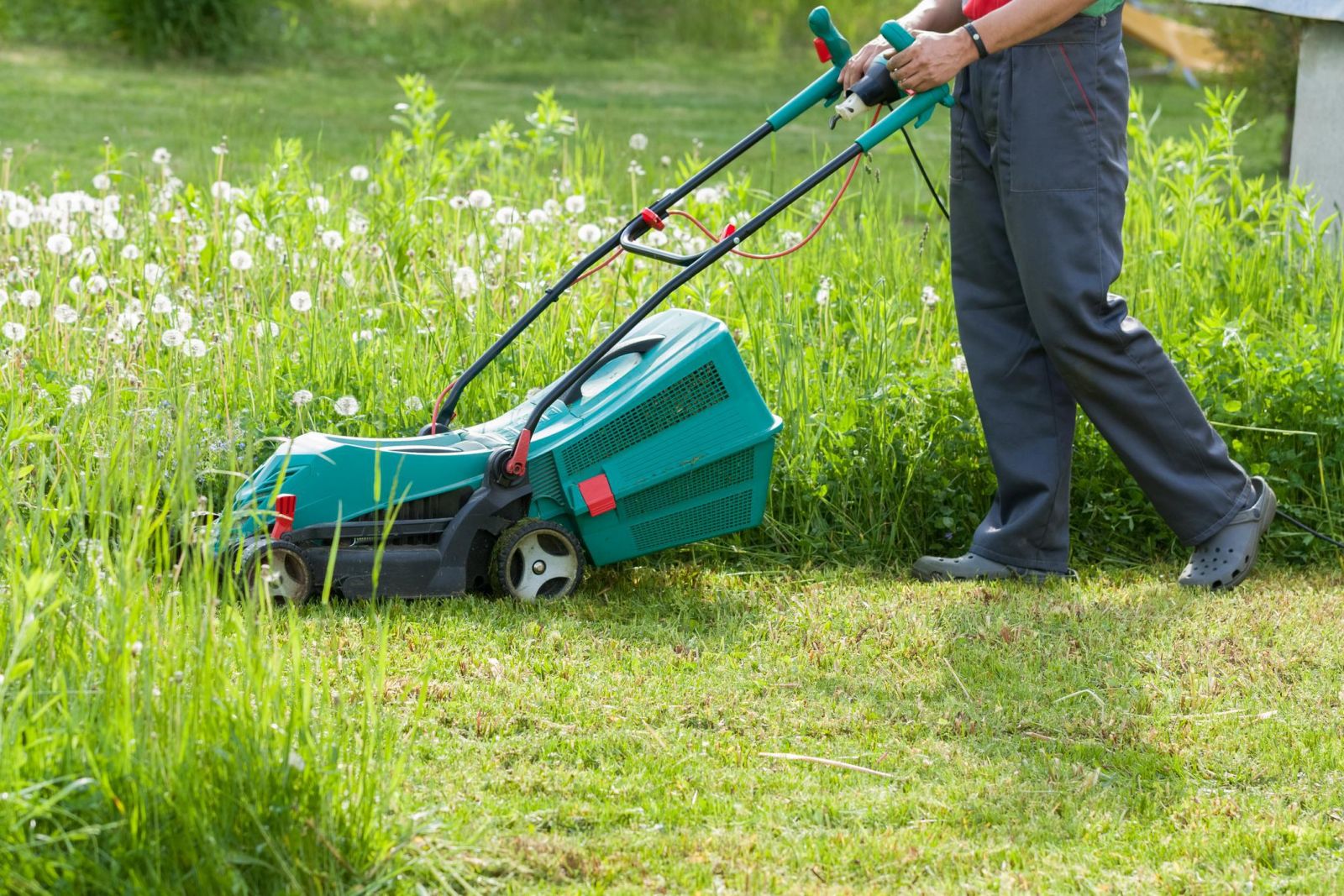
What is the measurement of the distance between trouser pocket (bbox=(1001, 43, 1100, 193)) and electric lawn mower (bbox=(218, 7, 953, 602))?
0.18 meters

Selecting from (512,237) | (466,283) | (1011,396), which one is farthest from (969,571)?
(512,237)

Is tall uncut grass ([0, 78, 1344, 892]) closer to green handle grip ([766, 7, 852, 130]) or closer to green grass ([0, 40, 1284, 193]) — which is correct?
green handle grip ([766, 7, 852, 130])

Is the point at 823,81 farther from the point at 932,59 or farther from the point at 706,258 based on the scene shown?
the point at 706,258

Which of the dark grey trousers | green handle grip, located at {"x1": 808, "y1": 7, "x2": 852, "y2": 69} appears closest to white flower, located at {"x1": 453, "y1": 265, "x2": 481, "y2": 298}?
green handle grip, located at {"x1": 808, "y1": 7, "x2": 852, "y2": 69}

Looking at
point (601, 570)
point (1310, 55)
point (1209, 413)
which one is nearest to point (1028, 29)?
point (1209, 413)

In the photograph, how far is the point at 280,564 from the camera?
3.34 meters

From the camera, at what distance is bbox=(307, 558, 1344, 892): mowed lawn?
2.47 meters

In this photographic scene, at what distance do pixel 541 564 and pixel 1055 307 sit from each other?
1.26m

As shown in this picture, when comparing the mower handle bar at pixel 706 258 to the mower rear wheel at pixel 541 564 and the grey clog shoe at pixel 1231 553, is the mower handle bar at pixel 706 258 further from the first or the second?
the grey clog shoe at pixel 1231 553

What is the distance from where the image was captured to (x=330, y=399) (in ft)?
13.3

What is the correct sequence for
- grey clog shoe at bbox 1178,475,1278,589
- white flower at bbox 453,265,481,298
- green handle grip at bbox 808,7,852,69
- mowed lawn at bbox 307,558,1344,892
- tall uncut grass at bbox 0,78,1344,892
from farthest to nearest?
1. white flower at bbox 453,265,481,298
2. grey clog shoe at bbox 1178,475,1278,589
3. green handle grip at bbox 808,7,852,69
4. mowed lawn at bbox 307,558,1344,892
5. tall uncut grass at bbox 0,78,1344,892

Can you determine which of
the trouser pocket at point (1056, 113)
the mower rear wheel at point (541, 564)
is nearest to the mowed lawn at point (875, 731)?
the mower rear wheel at point (541, 564)

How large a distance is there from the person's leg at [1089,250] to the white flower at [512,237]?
1.81m

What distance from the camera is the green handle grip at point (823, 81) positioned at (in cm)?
363
